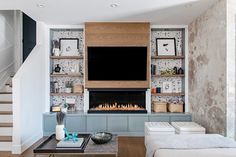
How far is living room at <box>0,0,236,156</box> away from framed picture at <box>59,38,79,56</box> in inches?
0.9

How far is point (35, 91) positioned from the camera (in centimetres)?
496

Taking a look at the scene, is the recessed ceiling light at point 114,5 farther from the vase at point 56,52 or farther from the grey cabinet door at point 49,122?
the grey cabinet door at point 49,122

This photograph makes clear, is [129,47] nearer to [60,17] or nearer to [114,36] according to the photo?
[114,36]

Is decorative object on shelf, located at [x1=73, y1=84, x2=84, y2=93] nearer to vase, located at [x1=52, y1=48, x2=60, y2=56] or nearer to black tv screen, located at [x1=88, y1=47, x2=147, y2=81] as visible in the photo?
Answer: black tv screen, located at [x1=88, y1=47, x2=147, y2=81]

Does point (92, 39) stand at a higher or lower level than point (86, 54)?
higher

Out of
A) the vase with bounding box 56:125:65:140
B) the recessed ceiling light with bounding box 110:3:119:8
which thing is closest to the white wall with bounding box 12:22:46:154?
the vase with bounding box 56:125:65:140

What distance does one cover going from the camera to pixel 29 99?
15.1 ft

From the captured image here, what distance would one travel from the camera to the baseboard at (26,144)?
412 centimetres

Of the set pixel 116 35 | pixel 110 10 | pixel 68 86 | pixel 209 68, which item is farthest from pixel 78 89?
pixel 209 68

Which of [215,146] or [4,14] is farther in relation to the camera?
[4,14]

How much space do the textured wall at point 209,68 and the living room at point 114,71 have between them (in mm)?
18

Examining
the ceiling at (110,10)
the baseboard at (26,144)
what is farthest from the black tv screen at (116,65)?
the baseboard at (26,144)

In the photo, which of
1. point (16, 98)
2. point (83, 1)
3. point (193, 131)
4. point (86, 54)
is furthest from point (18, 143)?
point (193, 131)

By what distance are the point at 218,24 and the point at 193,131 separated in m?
1.86
